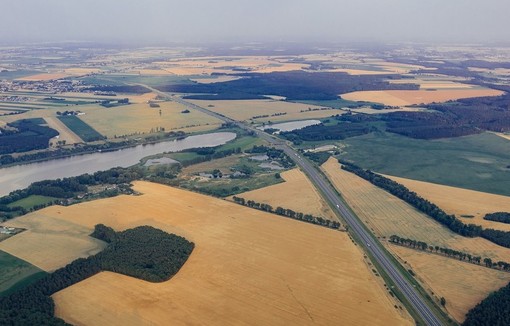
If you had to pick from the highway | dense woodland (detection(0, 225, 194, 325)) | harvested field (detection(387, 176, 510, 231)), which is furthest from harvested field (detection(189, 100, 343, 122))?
dense woodland (detection(0, 225, 194, 325))

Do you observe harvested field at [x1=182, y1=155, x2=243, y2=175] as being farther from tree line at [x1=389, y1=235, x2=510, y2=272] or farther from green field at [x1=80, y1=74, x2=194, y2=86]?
green field at [x1=80, y1=74, x2=194, y2=86]

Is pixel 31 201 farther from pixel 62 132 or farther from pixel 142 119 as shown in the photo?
pixel 142 119

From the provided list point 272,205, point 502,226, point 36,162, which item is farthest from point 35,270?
point 502,226

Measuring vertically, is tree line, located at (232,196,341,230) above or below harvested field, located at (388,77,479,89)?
below

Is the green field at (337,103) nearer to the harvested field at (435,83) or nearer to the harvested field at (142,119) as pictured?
the harvested field at (142,119)

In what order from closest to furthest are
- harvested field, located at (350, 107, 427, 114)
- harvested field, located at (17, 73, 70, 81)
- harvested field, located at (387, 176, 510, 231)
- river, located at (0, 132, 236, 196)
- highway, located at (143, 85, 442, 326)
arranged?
highway, located at (143, 85, 442, 326), harvested field, located at (387, 176, 510, 231), river, located at (0, 132, 236, 196), harvested field, located at (350, 107, 427, 114), harvested field, located at (17, 73, 70, 81)

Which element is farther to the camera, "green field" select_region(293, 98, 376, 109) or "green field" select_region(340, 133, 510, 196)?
"green field" select_region(293, 98, 376, 109)

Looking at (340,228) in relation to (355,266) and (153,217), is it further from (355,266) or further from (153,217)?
(153,217)
